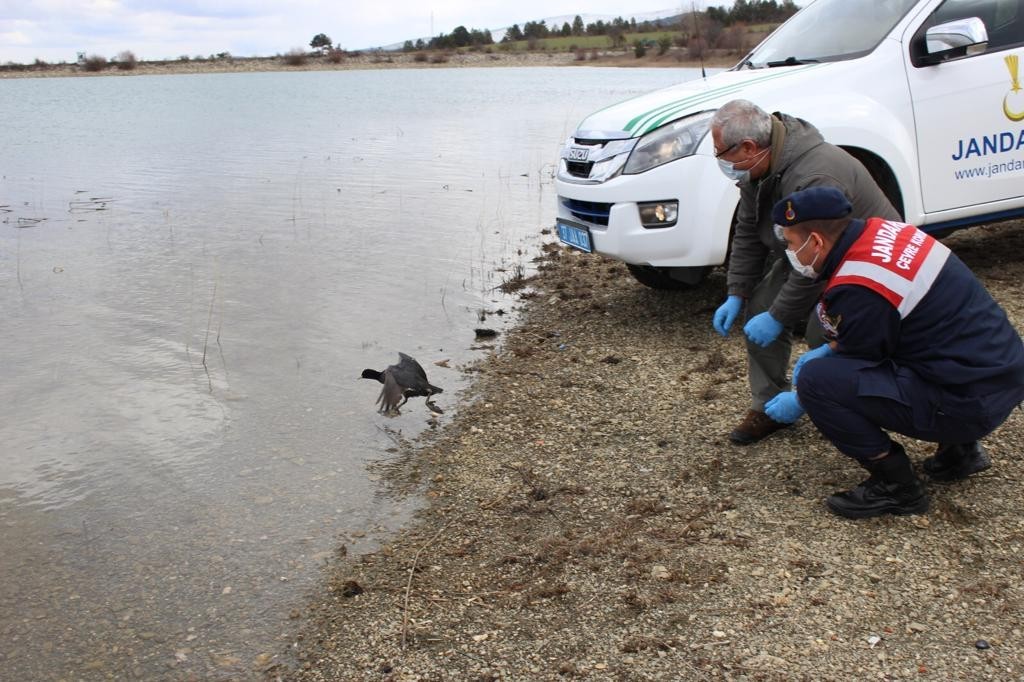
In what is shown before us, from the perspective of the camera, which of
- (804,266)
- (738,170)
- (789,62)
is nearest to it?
(804,266)

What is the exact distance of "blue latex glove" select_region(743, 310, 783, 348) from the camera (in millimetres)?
4188

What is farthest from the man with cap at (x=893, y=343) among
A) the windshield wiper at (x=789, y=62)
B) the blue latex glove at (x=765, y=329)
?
the windshield wiper at (x=789, y=62)

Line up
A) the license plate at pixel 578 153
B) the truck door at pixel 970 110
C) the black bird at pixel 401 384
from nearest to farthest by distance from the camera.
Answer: the black bird at pixel 401 384 → the truck door at pixel 970 110 → the license plate at pixel 578 153

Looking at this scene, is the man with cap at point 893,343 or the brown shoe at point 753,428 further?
the brown shoe at point 753,428

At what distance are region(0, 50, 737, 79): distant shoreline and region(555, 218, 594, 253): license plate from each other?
1894 inches

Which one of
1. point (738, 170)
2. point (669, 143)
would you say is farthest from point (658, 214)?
point (738, 170)

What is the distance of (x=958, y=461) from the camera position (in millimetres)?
3977

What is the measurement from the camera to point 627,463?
453cm

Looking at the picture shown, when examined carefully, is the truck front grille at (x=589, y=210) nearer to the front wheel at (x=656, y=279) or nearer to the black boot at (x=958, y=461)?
the front wheel at (x=656, y=279)

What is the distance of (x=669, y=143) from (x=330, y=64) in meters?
58.3

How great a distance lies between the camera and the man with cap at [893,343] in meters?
3.35

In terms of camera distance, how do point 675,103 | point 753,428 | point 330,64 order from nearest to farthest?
point 753,428, point 675,103, point 330,64

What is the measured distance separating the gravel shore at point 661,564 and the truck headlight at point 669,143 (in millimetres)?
1434

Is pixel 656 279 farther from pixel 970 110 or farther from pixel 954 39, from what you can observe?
pixel 954 39
